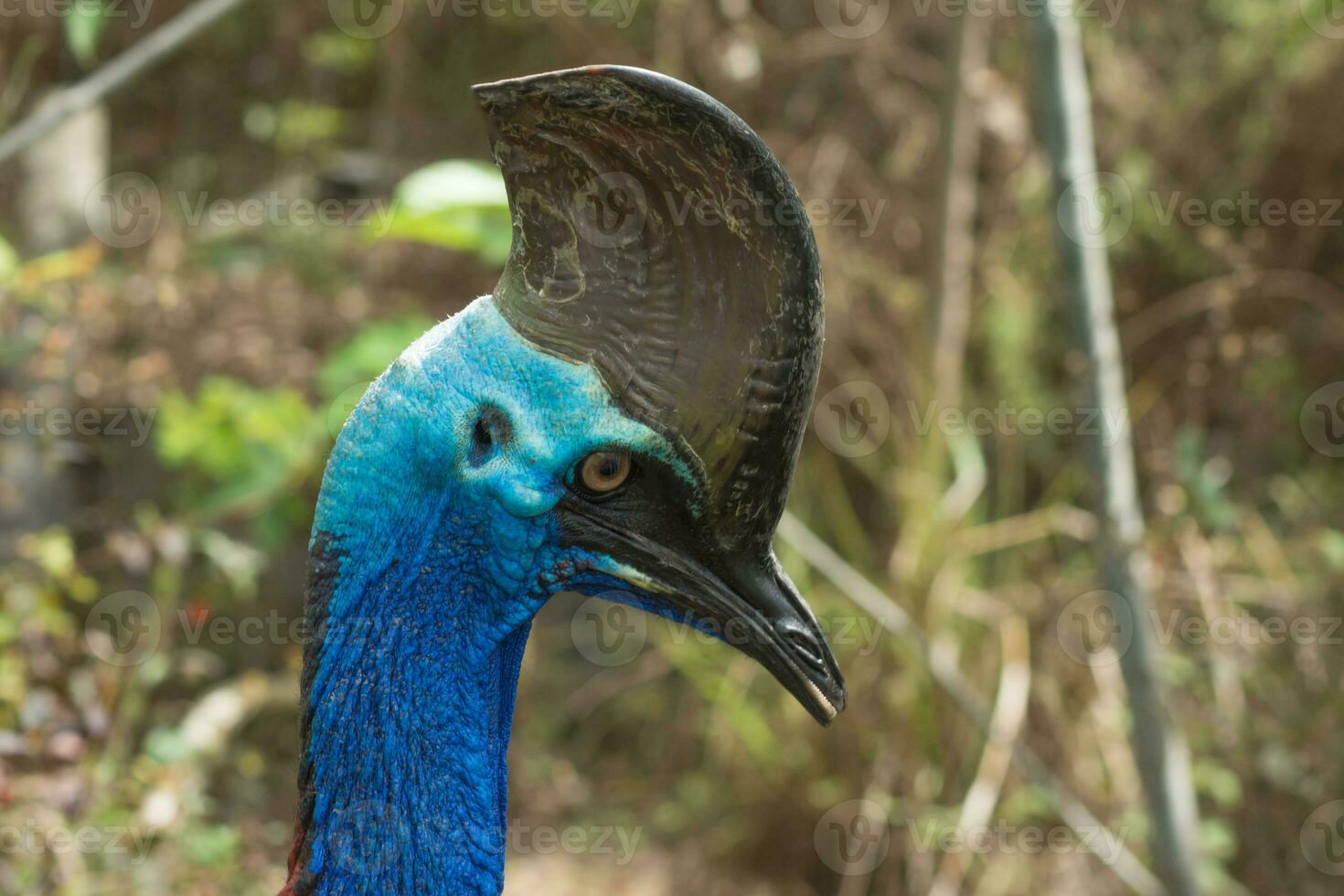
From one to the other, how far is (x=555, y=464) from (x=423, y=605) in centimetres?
21

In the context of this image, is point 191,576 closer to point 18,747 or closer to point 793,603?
point 18,747

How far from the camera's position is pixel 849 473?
16.2ft

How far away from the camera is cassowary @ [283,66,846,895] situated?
47.6 inches

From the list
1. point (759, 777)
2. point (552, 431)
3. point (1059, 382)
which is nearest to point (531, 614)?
point (552, 431)

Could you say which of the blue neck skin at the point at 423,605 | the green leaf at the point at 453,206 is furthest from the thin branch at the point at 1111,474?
the blue neck skin at the point at 423,605

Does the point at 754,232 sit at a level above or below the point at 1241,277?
below

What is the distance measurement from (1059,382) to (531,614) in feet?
14.2

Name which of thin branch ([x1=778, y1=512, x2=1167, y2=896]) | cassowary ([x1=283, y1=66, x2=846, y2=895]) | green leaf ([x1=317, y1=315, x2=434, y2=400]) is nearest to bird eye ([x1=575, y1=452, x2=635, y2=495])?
cassowary ([x1=283, y1=66, x2=846, y2=895])

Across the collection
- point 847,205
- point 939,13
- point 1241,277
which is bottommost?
point 1241,277

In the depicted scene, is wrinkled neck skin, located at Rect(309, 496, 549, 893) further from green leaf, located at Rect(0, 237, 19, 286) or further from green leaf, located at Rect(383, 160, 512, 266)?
green leaf, located at Rect(0, 237, 19, 286)

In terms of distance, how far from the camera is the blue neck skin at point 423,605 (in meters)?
1.28

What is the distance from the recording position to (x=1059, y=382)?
5.32 metres

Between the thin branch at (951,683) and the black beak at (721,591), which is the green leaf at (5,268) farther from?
the black beak at (721,591)

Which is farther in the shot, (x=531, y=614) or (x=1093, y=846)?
(x=1093, y=846)
